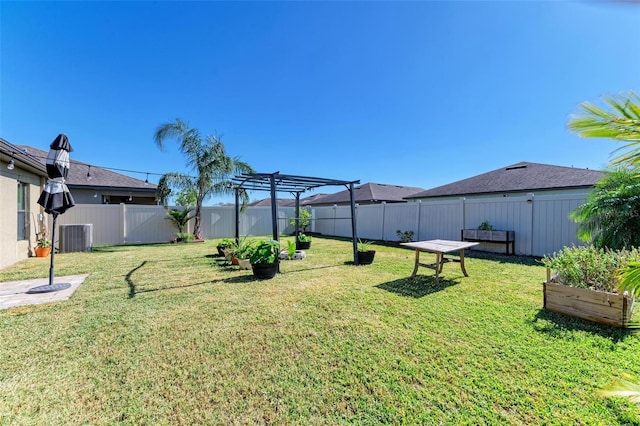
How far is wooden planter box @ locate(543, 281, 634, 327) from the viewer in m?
2.75

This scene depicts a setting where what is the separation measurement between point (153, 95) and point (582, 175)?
1691 cm

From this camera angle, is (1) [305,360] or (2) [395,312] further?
(2) [395,312]

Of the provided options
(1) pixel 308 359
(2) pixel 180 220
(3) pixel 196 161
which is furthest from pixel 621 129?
(2) pixel 180 220

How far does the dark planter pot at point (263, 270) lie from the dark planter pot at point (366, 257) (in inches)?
90.5

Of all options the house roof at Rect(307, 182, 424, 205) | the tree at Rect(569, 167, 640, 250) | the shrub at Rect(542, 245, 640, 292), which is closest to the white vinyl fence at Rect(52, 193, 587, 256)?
the tree at Rect(569, 167, 640, 250)

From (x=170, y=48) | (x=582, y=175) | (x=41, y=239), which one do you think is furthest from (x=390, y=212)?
(x=41, y=239)

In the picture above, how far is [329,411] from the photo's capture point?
1648mm

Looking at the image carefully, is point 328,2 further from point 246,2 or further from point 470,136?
point 470,136

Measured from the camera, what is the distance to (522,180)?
10.9 meters

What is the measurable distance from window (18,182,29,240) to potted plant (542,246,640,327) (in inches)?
458

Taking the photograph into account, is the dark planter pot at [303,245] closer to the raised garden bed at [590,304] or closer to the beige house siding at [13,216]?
the raised garden bed at [590,304]

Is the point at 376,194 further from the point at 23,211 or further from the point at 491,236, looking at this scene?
the point at 23,211

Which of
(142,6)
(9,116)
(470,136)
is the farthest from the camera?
(470,136)

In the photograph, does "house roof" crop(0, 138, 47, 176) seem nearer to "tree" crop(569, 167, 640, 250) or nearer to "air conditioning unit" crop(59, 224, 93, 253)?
"air conditioning unit" crop(59, 224, 93, 253)
